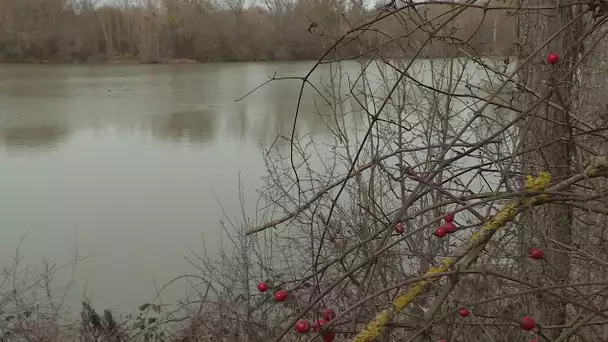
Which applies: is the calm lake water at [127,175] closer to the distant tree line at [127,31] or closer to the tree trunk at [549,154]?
the tree trunk at [549,154]

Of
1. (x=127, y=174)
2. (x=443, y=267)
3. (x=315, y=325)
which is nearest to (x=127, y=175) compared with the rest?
(x=127, y=174)

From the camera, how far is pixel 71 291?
3.47m

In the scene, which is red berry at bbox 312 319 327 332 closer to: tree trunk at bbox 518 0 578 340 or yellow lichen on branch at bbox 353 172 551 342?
yellow lichen on branch at bbox 353 172 551 342

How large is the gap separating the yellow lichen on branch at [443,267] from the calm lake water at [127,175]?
3.04 meters

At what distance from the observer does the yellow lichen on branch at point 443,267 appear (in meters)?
0.59

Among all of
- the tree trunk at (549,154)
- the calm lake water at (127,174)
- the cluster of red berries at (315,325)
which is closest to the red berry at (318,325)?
the cluster of red berries at (315,325)

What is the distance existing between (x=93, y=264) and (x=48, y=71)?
506 inches

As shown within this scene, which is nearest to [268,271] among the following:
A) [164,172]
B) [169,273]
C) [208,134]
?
[169,273]

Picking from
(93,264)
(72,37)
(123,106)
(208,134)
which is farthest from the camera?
(72,37)

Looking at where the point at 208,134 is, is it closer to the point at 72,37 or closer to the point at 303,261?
the point at 303,261

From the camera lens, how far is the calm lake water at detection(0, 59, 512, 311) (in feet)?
12.5

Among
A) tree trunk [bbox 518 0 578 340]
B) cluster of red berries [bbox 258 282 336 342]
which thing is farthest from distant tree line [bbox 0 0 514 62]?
cluster of red berries [bbox 258 282 336 342]

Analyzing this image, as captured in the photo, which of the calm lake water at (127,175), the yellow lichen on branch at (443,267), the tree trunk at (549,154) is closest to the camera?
the yellow lichen on branch at (443,267)

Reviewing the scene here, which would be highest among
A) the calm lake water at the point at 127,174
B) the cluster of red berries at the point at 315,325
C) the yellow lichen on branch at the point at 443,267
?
the yellow lichen on branch at the point at 443,267
